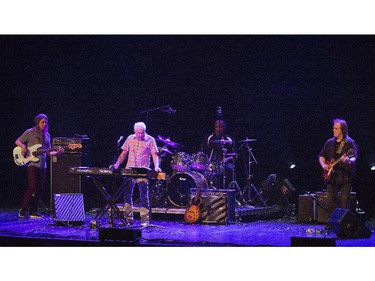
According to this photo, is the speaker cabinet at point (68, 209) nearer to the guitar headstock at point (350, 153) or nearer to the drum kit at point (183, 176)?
the drum kit at point (183, 176)

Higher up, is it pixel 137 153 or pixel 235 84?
pixel 235 84

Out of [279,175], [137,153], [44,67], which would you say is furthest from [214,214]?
[44,67]

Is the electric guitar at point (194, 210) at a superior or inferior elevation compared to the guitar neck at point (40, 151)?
inferior

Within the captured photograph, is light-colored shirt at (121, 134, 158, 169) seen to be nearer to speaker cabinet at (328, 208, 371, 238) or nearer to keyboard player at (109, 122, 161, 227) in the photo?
keyboard player at (109, 122, 161, 227)

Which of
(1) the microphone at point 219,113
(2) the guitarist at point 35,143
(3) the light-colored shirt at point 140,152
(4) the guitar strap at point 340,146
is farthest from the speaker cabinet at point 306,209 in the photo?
(2) the guitarist at point 35,143

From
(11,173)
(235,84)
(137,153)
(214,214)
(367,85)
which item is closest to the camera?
(137,153)

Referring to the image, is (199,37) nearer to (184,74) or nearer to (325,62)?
(184,74)

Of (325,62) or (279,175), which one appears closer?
(325,62)

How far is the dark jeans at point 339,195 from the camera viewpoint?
9.17 m

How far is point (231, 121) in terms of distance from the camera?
12.9 metres

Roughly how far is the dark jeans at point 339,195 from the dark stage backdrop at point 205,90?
2.51 m

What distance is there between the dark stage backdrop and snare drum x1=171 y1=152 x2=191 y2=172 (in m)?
1.73

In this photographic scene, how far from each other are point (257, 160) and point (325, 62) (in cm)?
264

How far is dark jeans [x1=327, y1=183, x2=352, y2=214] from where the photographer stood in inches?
361
